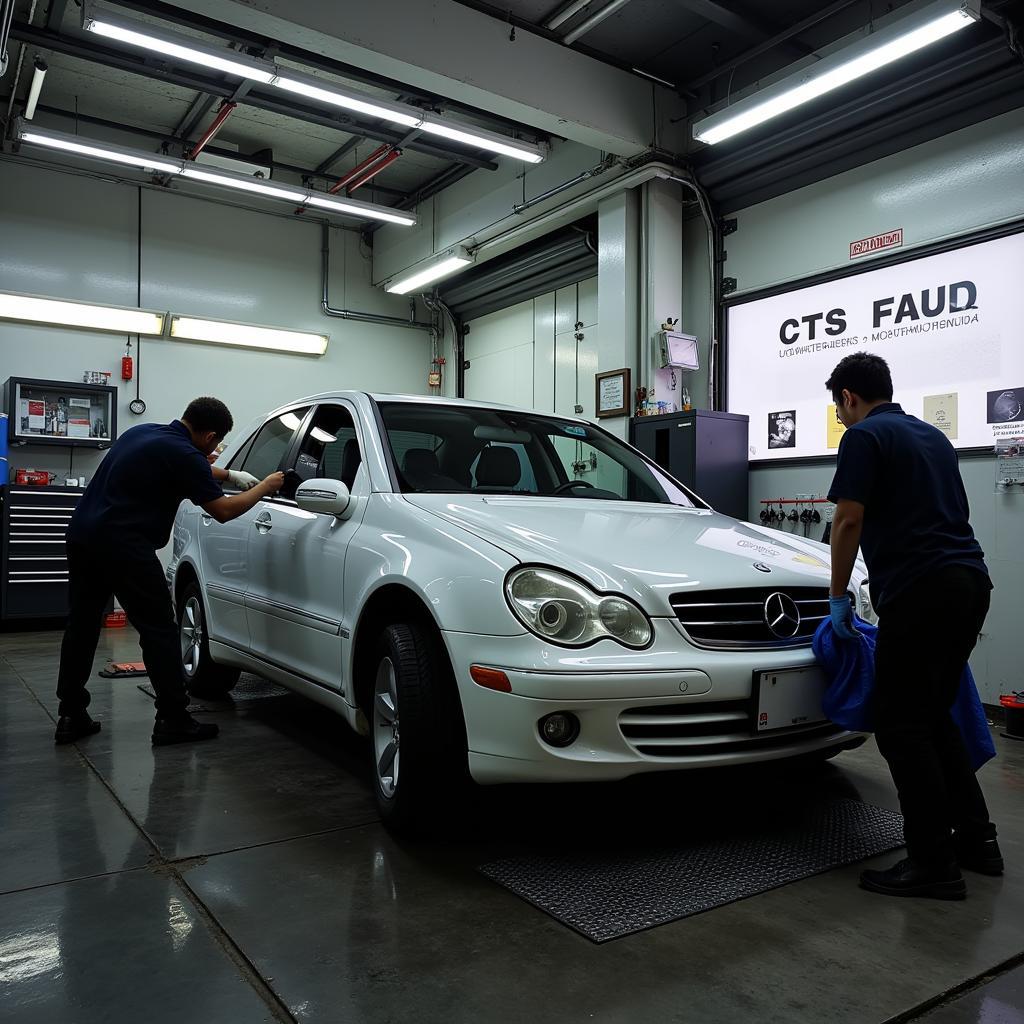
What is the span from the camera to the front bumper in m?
2.08

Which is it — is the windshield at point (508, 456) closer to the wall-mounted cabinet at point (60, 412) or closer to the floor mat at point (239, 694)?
the floor mat at point (239, 694)

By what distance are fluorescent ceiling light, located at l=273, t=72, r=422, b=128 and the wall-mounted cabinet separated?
3736 mm

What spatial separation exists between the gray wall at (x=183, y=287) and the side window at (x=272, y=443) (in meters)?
5.10

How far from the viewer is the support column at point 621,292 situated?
21.7ft

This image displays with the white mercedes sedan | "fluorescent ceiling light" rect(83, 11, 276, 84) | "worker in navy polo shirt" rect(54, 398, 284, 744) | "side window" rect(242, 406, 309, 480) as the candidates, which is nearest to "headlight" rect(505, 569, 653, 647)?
the white mercedes sedan

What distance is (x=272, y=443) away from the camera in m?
3.95

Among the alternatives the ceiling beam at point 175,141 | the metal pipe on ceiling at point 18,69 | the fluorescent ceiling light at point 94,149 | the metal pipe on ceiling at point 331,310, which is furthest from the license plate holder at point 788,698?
the metal pipe on ceiling at point 331,310

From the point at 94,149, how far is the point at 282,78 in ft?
7.63

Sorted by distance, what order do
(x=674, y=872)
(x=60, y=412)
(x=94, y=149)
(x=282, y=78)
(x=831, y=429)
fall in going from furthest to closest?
(x=60, y=412), (x=94, y=149), (x=831, y=429), (x=282, y=78), (x=674, y=872)

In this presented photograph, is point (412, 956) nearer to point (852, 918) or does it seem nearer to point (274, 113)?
point (852, 918)

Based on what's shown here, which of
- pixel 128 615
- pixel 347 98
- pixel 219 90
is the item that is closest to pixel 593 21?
pixel 347 98

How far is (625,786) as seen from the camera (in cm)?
293

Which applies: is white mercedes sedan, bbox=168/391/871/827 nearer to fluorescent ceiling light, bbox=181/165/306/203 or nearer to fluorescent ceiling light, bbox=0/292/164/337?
fluorescent ceiling light, bbox=181/165/306/203

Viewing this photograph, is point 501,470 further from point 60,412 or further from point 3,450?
point 60,412
